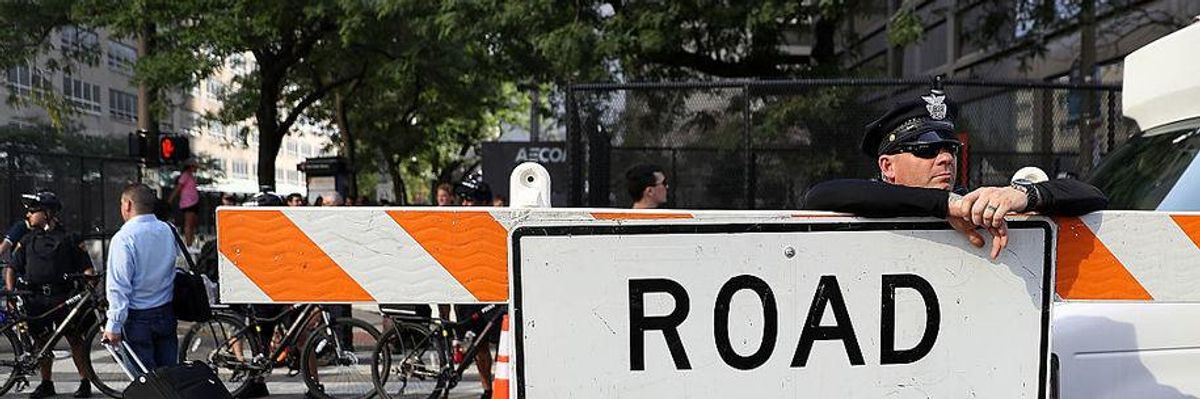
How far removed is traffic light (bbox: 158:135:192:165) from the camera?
16422 mm

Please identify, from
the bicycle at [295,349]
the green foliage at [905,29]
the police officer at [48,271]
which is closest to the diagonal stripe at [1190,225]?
the bicycle at [295,349]

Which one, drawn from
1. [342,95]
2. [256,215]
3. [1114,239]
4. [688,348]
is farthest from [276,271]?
[342,95]

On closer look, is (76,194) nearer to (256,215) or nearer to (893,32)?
(893,32)

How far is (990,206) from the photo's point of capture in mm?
2201

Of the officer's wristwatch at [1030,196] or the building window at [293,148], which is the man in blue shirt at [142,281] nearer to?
the officer's wristwatch at [1030,196]

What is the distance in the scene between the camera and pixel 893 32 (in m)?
12.6

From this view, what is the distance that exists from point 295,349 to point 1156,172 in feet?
20.8

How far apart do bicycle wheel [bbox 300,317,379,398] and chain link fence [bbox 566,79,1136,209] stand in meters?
2.56

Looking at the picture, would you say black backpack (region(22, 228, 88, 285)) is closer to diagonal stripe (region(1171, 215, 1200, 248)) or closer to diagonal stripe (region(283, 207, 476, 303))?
diagonal stripe (region(283, 207, 476, 303))

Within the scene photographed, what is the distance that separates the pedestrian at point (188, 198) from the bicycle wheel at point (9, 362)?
856 centimetres

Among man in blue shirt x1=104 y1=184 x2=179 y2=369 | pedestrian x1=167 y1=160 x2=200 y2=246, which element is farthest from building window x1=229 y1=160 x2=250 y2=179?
man in blue shirt x1=104 y1=184 x2=179 y2=369

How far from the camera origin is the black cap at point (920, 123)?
8.92ft

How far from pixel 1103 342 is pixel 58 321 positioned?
8.10 metres

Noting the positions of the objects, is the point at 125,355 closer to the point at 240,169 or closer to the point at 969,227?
the point at 969,227
